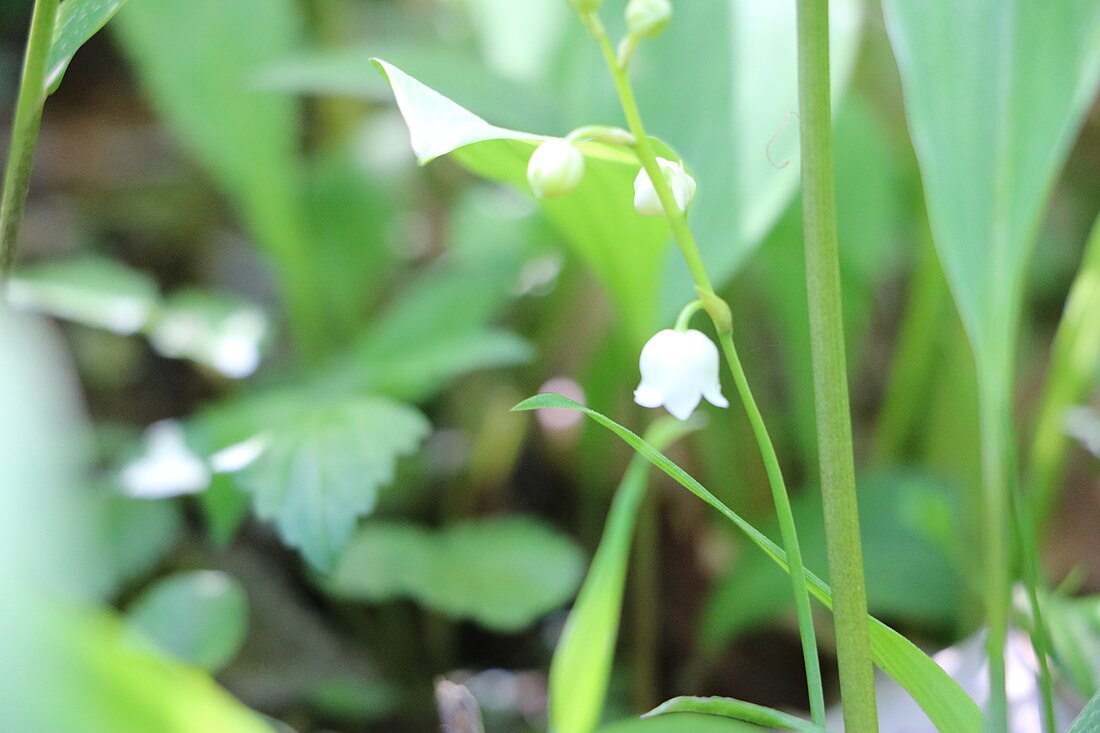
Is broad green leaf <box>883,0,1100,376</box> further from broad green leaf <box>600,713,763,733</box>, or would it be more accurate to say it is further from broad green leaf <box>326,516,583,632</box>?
broad green leaf <box>326,516,583,632</box>

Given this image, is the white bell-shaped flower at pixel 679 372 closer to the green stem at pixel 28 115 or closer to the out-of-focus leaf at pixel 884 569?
the green stem at pixel 28 115

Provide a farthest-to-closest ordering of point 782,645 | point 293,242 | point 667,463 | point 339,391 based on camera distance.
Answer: point 293,242
point 782,645
point 339,391
point 667,463

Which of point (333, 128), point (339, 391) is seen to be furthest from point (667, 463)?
point (333, 128)

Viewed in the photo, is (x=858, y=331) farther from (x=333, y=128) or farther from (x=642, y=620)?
(x=333, y=128)

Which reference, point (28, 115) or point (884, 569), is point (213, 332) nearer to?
point (28, 115)

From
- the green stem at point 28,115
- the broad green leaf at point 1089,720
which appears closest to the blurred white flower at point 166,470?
the green stem at point 28,115
